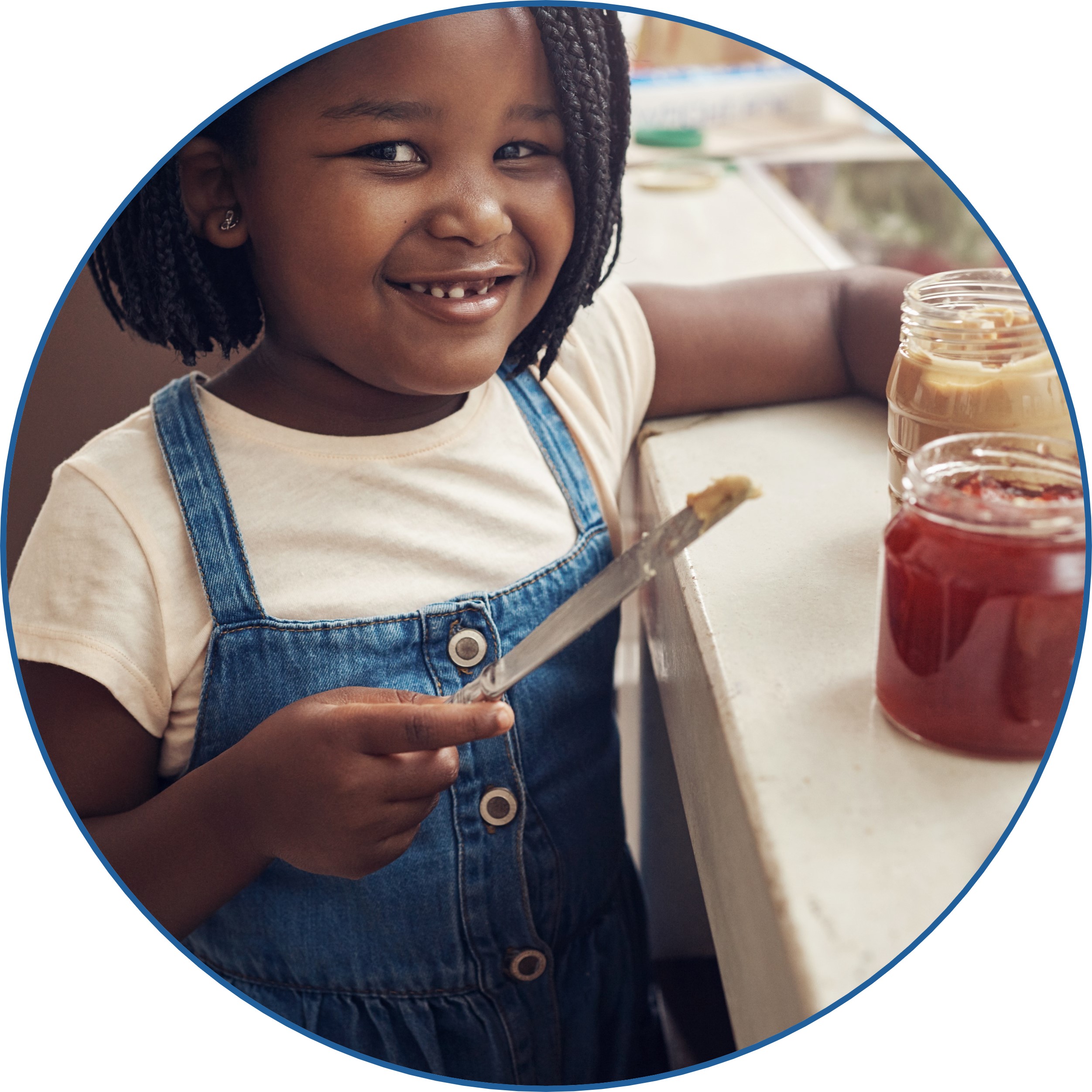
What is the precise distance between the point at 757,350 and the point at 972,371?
0.21 meters

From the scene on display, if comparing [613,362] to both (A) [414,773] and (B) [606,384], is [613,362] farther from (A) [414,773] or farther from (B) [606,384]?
(A) [414,773]

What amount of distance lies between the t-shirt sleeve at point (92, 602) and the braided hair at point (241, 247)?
0.28 ft

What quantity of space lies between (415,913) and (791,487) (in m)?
0.26

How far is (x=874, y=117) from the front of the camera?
364 mm

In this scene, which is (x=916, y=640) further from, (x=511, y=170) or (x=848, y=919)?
(x=511, y=170)

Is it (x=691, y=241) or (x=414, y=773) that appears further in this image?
(x=691, y=241)

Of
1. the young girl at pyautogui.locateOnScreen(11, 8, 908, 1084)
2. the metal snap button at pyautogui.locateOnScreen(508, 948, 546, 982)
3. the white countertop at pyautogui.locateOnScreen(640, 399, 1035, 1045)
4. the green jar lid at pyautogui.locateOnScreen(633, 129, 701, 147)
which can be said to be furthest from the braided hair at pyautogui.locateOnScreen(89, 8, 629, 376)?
the green jar lid at pyautogui.locateOnScreen(633, 129, 701, 147)

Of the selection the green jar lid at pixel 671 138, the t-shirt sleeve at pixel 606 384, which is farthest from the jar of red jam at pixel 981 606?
the green jar lid at pixel 671 138

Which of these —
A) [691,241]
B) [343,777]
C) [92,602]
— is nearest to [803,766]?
[343,777]

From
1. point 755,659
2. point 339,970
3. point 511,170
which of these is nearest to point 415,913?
point 339,970

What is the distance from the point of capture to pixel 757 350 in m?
0.54

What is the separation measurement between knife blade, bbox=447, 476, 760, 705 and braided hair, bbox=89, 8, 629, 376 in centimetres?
20

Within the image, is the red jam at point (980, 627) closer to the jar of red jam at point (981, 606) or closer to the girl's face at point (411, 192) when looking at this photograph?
the jar of red jam at point (981, 606)

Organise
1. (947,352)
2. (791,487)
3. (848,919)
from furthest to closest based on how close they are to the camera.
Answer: (791,487), (947,352), (848,919)
